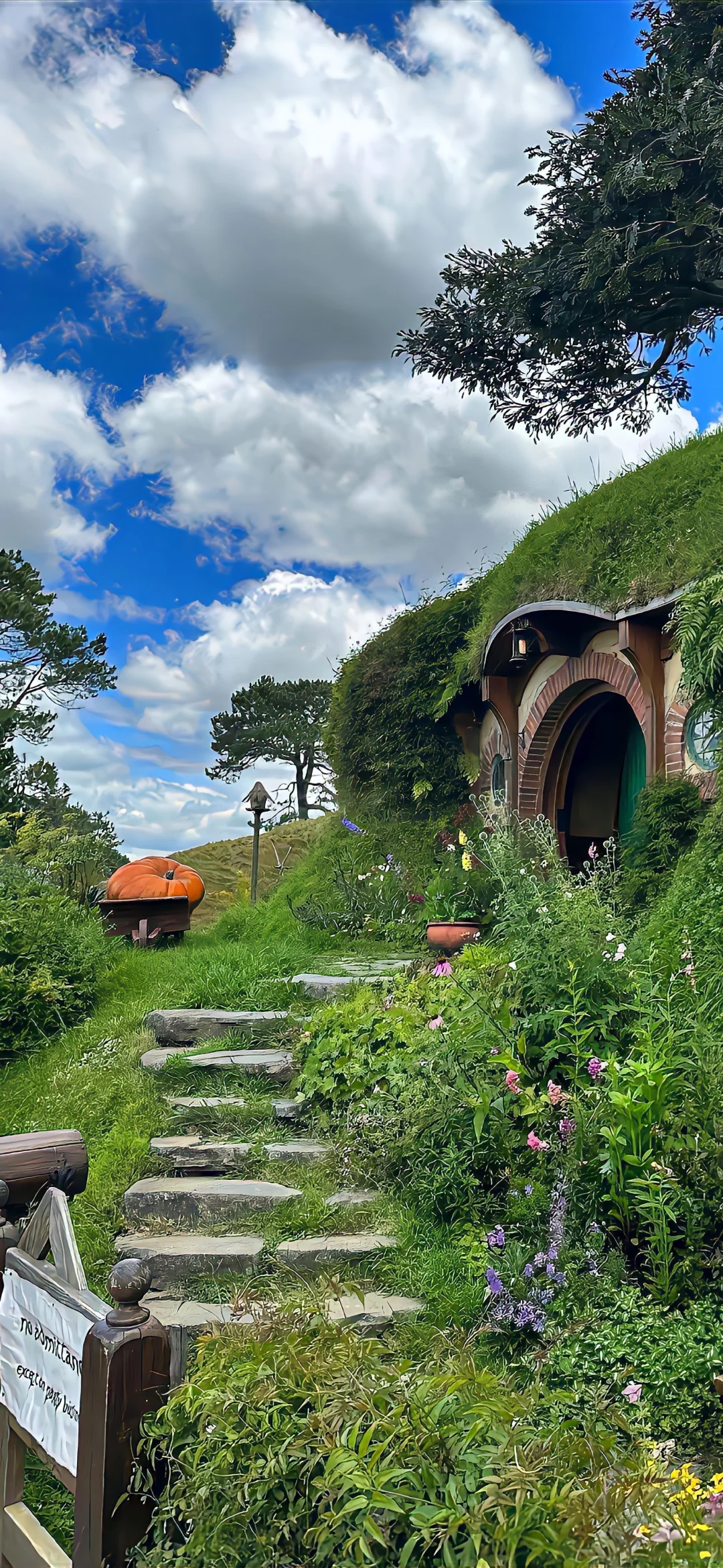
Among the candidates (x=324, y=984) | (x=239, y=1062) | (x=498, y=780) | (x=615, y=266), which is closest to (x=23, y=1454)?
(x=239, y=1062)

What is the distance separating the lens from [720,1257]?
3.15 meters

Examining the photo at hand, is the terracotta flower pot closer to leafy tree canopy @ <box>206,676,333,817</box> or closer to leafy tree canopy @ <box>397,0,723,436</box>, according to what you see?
leafy tree canopy @ <box>397,0,723,436</box>

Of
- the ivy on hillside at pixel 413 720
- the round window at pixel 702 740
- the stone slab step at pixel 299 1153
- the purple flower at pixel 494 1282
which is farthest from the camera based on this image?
the ivy on hillside at pixel 413 720

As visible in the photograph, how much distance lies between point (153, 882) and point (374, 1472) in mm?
8201

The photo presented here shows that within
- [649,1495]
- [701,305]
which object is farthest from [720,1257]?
[701,305]

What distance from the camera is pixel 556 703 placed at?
31.6 feet

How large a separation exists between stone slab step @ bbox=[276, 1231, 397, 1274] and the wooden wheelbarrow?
17.0ft

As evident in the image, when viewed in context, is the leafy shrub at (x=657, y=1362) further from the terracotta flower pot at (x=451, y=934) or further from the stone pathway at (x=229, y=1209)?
the terracotta flower pot at (x=451, y=934)

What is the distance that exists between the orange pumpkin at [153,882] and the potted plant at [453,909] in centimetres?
276

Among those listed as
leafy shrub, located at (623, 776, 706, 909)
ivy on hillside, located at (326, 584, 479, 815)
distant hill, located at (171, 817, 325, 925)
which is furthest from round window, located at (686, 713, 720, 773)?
distant hill, located at (171, 817, 325, 925)

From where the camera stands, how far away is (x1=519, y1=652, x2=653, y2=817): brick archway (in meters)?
8.42

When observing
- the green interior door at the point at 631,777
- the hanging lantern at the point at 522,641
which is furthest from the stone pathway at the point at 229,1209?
the green interior door at the point at 631,777

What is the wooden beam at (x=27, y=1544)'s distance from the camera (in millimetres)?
2408

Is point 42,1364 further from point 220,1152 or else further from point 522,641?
point 522,641
